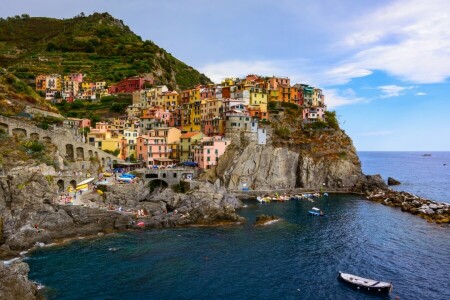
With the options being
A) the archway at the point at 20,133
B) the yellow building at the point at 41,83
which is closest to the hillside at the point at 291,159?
the archway at the point at 20,133

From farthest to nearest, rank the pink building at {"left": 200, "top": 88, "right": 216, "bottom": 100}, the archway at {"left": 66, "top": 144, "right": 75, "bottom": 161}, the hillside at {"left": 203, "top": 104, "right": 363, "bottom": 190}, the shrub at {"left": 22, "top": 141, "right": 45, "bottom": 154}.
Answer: the pink building at {"left": 200, "top": 88, "right": 216, "bottom": 100} < the hillside at {"left": 203, "top": 104, "right": 363, "bottom": 190} < the archway at {"left": 66, "top": 144, "right": 75, "bottom": 161} < the shrub at {"left": 22, "top": 141, "right": 45, "bottom": 154}

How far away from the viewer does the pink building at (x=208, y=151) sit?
270 ft

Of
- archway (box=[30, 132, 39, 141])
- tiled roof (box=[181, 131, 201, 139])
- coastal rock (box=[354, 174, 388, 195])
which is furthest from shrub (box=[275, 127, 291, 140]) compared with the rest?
archway (box=[30, 132, 39, 141])

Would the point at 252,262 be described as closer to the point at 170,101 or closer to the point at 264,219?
the point at 264,219

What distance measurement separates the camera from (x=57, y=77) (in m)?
118

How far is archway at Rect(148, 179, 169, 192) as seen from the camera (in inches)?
2895

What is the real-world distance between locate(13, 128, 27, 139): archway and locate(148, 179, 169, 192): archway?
24.2 m

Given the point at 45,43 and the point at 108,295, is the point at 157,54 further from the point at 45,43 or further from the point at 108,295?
the point at 108,295

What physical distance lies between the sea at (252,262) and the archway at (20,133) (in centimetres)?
2785

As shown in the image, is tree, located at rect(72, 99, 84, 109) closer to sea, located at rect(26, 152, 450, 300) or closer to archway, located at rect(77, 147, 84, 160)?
archway, located at rect(77, 147, 84, 160)

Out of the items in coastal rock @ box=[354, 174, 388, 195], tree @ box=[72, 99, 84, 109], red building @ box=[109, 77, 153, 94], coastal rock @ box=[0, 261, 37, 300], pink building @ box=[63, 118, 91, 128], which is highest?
red building @ box=[109, 77, 153, 94]

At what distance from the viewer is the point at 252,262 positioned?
140 ft

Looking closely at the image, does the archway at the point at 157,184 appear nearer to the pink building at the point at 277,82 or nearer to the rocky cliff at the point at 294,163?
the rocky cliff at the point at 294,163

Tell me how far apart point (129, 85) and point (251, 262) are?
294ft
